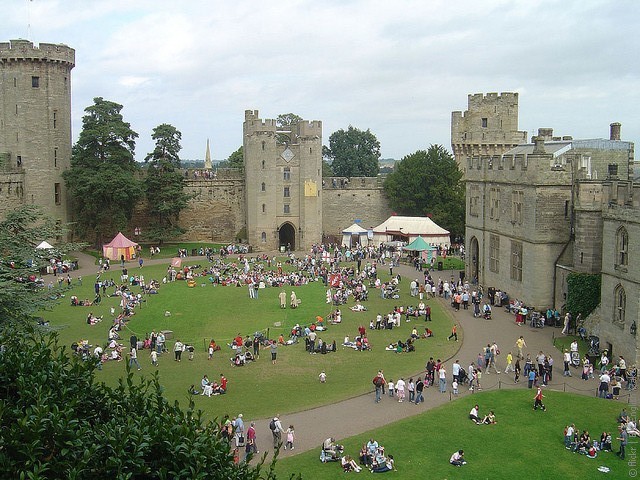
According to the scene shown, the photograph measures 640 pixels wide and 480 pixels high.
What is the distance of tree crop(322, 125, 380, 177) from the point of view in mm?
97688

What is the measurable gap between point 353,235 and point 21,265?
4134 cm

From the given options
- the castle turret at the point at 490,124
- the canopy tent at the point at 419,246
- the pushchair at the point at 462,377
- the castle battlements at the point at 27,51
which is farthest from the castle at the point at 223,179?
the pushchair at the point at 462,377

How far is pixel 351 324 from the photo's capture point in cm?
3506

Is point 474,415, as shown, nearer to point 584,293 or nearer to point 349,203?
point 584,293

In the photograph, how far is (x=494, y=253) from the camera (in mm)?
42281

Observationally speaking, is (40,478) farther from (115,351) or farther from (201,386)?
(115,351)

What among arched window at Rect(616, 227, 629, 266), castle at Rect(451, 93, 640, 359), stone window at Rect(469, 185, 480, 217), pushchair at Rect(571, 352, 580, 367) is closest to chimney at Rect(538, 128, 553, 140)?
castle at Rect(451, 93, 640, 359)

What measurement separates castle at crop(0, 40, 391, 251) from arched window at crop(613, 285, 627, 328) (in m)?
37.1

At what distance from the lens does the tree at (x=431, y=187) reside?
200 feet

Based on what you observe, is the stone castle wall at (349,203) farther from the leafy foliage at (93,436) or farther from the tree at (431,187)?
the leafy foliage at (93,436)

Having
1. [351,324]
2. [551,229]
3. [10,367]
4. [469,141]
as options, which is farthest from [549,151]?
[10,367]

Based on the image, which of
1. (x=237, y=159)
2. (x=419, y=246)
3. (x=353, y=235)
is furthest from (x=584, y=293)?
(x=237, y=159)

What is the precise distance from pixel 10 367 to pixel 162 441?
393 centimetres

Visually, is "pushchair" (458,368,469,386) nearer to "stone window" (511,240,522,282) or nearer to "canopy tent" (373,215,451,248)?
"stone window" (511,240,522,282)
